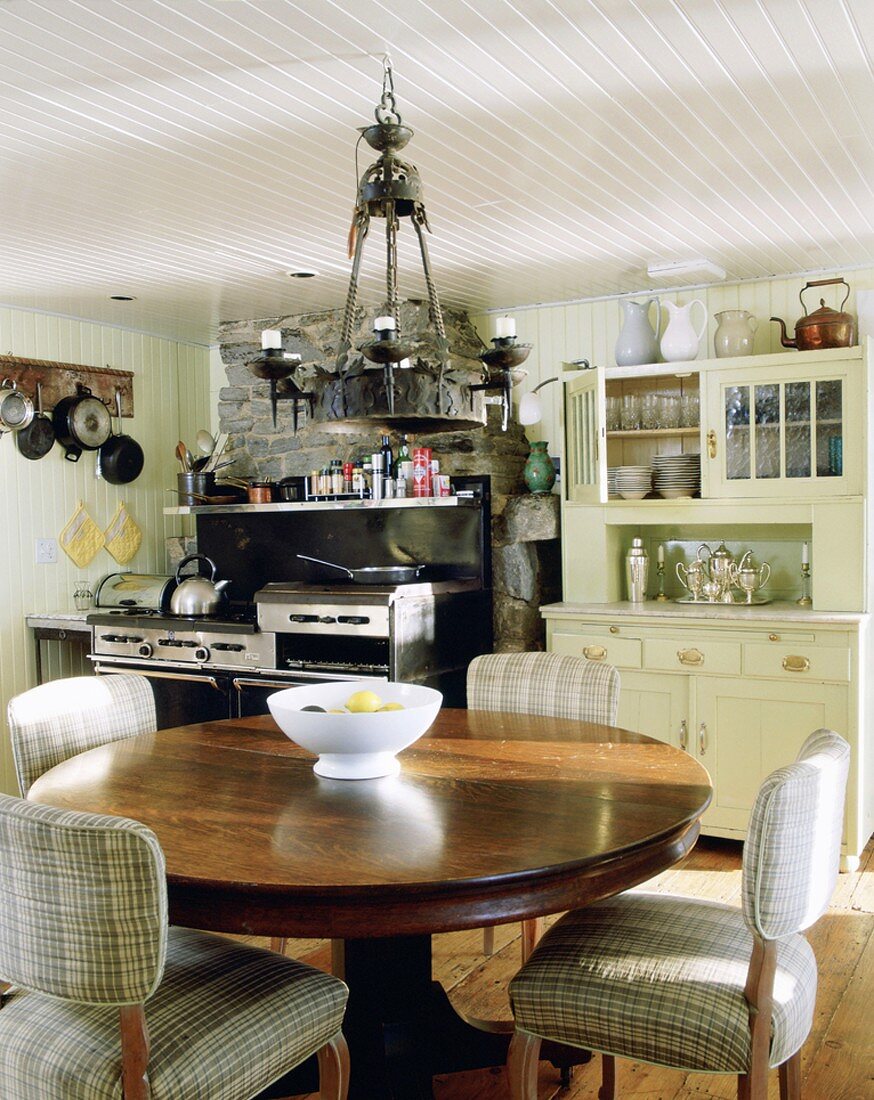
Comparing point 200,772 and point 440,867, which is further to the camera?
point 200,772

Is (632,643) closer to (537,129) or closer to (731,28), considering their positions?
(537,129)

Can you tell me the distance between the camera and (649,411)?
463 cm

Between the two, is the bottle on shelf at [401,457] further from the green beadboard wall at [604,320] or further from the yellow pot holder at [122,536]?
the yellow pot holder at [122,536]

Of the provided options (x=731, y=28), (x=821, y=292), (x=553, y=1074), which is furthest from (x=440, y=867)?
(x=821, y=292)

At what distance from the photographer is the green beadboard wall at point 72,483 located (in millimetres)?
4836

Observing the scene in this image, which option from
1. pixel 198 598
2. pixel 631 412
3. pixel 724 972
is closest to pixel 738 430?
pixel 631 412

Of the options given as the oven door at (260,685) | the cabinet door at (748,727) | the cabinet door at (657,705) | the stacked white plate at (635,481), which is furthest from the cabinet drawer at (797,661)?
the oven door at (260,685)

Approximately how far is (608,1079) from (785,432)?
106 inches

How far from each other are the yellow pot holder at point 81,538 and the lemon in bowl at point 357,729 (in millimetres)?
3189

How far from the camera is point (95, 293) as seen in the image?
4.65 m

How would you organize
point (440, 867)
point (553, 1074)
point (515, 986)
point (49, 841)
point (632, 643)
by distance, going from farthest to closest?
1. point (632, 643)
2. point (553, 1074)
3. point (515, 986)
4. point (440, 867)
5. point (49, 841)

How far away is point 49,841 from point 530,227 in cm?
288

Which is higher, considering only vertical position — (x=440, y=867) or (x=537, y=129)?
(x=537, y=129)

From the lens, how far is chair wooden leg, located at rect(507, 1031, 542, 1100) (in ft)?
6.07
